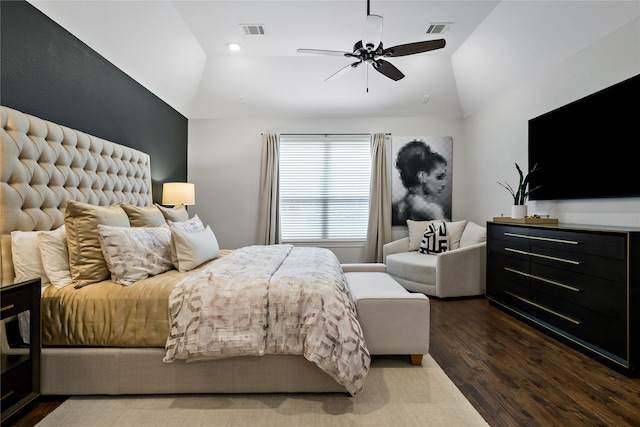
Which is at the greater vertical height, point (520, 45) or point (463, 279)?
point (520, 45)

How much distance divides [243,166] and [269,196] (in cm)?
68

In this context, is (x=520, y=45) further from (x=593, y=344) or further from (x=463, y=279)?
(x=593, y=344)

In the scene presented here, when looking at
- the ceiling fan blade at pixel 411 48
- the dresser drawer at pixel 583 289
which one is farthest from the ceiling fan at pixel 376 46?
the dresser drawer at pixel 583 289

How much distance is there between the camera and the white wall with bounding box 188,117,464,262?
5.59 m

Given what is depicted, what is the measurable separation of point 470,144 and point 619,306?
3628 mm

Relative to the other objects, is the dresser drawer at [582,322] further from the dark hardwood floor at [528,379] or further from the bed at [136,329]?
the bed at [136,329]

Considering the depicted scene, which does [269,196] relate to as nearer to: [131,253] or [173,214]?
[173,214]

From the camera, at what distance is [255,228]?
5.60m

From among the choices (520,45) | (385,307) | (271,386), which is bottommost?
(271,386)

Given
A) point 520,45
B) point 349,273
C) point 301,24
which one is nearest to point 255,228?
point 349,273

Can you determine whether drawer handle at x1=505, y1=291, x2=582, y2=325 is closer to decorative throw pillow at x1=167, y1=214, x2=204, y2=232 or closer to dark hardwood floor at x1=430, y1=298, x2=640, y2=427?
dark hardwood floor at x1=430, y1=298, x2=640, y2=427

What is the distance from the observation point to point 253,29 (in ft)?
12.8

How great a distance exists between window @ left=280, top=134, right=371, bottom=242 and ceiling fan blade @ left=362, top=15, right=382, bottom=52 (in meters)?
2.94

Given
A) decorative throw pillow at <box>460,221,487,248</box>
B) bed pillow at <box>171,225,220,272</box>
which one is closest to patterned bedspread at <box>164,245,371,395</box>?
bed pillow at <box>171,225,220,272</box>
